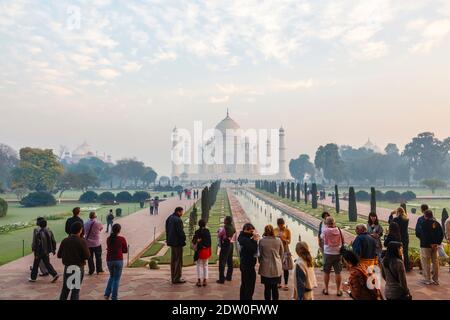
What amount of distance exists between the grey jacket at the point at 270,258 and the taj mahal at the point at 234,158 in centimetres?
11514

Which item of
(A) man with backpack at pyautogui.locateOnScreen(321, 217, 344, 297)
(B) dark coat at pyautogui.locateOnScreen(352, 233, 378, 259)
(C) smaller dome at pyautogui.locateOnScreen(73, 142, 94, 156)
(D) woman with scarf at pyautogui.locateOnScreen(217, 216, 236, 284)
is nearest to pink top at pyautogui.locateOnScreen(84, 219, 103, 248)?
(D) woman with scarf at pyautogui.locateOnScreen(217, 216, 236, 284)

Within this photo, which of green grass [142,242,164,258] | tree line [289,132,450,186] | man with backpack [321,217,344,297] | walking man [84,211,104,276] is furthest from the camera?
tree line [289,132,450,186]

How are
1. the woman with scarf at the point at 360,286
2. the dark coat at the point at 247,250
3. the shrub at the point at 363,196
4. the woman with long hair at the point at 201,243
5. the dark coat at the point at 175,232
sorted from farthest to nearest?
the shrub at the point at 363,196 → the dark coat at the point at 175,232 → the woman with long hair at the point at 201,243 → the dark coat at the point at 247,250 → the woman with scarf at the point at 360,286

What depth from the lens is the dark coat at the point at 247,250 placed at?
5.51 meters

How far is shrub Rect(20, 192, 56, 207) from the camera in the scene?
3356 centimetres

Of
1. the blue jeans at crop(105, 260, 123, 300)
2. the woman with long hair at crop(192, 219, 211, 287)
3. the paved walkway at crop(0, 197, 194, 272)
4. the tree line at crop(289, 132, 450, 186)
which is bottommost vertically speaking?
the paved walkway at crop(0, 197, 194, 272)

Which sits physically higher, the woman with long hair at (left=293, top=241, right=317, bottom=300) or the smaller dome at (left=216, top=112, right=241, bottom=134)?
the smaller dome at (left=216, top=112, right=241, bottom=134)

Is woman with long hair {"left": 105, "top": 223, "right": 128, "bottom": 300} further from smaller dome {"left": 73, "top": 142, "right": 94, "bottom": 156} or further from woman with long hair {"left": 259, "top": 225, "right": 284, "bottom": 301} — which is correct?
smaller dome {"left": 73, "top": 142, "right": 94, "bottom": 156}

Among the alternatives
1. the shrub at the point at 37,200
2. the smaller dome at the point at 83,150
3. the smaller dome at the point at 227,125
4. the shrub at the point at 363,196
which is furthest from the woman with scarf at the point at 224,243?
the smaller dome at the point at 83,150

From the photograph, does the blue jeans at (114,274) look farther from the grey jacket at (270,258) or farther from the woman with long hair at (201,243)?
the grey jacket at (270,258)
